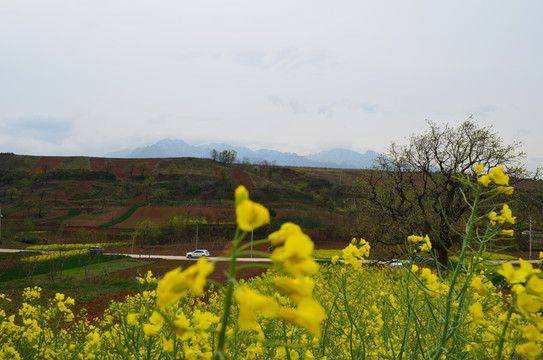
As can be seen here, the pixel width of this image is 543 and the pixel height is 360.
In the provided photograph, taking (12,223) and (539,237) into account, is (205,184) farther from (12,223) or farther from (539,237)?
(539,237)

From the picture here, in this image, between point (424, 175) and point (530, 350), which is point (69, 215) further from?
point (530, 350)

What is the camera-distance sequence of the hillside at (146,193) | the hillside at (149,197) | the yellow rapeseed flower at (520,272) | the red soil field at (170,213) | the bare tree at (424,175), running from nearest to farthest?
the yellow rapeseed flower at (520,272) < the bare tree at (424,175) < the hillside at (149,197) < the hillside at (146,193) < the red soil field at (170,213)

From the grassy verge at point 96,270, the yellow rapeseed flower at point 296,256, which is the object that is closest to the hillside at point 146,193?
the grassy verge at point 96,270

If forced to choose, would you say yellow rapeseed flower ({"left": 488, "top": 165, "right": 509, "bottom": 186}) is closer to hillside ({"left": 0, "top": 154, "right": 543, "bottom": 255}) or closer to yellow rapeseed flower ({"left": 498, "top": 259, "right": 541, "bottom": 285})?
yellow rapeseed flower ({"left": 498, "top": 259, "right": 541, "bottom": 285})


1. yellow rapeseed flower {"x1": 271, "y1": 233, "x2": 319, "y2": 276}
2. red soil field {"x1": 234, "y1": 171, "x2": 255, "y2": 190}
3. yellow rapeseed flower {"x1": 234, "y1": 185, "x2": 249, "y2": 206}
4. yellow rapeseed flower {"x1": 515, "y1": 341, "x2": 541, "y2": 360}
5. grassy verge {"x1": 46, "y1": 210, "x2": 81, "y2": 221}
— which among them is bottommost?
grassy verge {"x1": 46, "y1": 210, "x2": 81, "y2": 221}

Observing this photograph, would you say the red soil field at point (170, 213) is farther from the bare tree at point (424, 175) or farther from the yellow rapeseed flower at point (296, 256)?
the yellow rapeseed flower at point (296, 256)

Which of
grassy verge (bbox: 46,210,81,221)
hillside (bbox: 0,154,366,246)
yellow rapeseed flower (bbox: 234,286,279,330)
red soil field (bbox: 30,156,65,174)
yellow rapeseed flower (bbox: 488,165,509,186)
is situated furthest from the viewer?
red soil field (bbox: 30,156,65,174)

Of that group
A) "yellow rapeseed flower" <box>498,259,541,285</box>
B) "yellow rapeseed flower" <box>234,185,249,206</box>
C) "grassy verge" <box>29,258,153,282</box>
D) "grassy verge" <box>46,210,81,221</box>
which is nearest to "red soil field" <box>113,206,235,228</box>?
"grassy verge" <box>46,210,81,221</box>

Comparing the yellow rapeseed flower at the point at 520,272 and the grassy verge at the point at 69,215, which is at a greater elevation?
the yellow rapeseed flower at the point at 520,272

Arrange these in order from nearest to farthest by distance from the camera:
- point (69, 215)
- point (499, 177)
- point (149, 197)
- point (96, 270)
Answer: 1. point (499, 177)
2. point (96, 270)
3. point (69, 215)
4. point (149, 197)

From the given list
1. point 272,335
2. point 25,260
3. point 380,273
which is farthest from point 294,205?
point 272,335

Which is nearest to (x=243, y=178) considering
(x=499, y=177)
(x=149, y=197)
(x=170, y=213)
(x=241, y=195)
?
(x=149, y=197)

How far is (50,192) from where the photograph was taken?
46969 millimetres

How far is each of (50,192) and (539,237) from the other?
58957 millimetres
